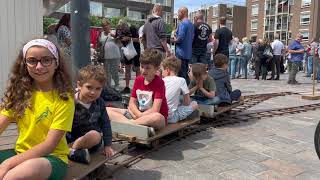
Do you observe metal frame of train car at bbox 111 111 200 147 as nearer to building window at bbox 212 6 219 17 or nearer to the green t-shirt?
the green t-shirt

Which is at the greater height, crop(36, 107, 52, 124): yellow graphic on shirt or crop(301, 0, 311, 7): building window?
crop(301, 0, 311, 7): building window

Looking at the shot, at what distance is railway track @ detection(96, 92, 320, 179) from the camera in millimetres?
4531

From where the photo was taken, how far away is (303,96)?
10.4 meters

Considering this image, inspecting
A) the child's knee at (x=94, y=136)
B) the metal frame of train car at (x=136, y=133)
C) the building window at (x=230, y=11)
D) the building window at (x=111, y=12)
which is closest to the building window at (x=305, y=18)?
the building window at (x=230, y=11)

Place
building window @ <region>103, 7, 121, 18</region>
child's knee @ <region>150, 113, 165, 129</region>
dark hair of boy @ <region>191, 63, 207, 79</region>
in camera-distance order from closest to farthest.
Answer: child's knee @ <region>150, 113, 165, 129</region> < dark hair of boy @ <region>191, 63, 207, 79</region> < building window @ <region>103, 7, 121, 18</region>

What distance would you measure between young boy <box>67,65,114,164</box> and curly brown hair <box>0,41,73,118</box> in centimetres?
72

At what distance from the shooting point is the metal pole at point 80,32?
5258 millimetres

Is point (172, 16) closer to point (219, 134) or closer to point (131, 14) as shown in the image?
point (131, 14)

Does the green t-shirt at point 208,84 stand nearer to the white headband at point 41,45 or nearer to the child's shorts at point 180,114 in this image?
the child's shorts at point 180,114

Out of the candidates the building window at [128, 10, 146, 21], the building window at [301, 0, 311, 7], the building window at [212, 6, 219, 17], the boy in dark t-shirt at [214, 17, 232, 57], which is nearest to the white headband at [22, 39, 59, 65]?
the boy in dark t-shirt at [214, 17, 232, 57]

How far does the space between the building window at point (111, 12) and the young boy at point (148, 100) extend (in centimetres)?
5852

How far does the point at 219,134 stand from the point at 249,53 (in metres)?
12.5

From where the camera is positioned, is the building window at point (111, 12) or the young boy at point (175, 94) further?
the building window at point (111, 12)

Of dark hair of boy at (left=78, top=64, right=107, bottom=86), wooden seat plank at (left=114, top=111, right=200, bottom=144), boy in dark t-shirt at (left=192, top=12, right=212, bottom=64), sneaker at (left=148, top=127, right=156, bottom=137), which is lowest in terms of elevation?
wooden seat plank at (left=114, top=111, right=200, bottom=144)
